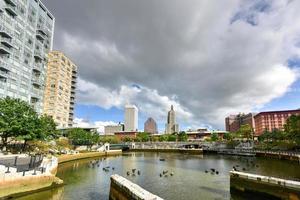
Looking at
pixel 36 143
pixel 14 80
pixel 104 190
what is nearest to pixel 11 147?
pixel 36 143

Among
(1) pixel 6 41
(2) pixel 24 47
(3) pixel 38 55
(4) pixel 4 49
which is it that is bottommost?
(4) pixel 4 49

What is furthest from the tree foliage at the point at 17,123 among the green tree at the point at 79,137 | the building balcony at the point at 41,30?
the green tree at the point at 79,137

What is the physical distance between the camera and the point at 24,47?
279ft

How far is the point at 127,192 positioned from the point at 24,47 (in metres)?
83.5

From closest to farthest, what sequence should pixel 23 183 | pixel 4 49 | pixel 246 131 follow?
1. pixel 23 183
2. pixel 4 49
3. pixel 246 131

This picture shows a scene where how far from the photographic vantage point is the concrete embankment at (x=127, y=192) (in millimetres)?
17672

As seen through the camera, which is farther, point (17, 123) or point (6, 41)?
→ point (6, 41)

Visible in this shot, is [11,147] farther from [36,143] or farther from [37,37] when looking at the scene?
[37,37]

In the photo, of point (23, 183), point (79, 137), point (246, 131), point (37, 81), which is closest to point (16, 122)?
point (23, 183)

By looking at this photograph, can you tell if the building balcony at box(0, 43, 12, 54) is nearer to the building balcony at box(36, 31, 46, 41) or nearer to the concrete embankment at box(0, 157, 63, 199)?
the building balcony at box(36, 31, 46, 41)

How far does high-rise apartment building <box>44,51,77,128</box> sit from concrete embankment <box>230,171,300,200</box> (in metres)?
109

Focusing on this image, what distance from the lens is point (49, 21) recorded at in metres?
105

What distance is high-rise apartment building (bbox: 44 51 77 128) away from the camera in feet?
405

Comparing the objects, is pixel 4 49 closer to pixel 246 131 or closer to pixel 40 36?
pixel 40 36
